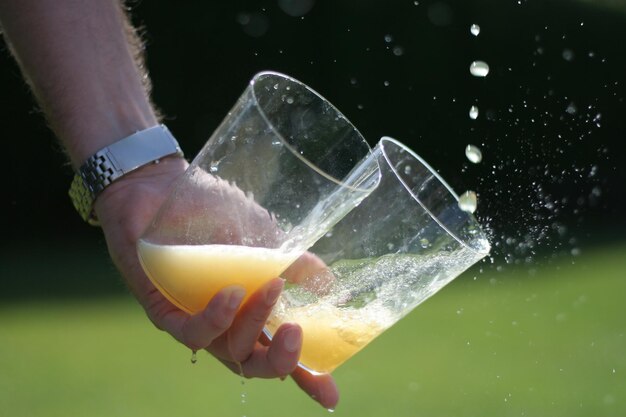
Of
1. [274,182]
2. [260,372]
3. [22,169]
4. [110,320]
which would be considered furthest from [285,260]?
[22,169]

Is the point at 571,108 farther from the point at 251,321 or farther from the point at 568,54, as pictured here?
the point at 251,321

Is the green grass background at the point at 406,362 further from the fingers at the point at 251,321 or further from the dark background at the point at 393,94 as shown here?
the fingers at the point at 251,321

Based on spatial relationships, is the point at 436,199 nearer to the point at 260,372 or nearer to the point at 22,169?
the point at 260,372

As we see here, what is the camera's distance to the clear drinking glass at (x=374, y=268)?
5.90ft

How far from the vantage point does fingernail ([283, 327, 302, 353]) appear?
1.84 metres

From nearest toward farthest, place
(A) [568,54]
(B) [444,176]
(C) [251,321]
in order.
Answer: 1. (C) [251,321]
2. (B) [444,176]
3. (A) [568,54]

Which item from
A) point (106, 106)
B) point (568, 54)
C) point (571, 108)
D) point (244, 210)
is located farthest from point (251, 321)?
point (568, 54)

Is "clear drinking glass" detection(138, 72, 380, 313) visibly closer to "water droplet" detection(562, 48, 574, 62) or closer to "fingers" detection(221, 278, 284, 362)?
"fingers" detection(221, 278, 284, 362)

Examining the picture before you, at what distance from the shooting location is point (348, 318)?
74.0 inches

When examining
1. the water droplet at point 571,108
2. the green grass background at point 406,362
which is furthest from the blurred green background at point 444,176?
the water droplet at point 571,108

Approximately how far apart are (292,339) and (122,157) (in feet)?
2.17

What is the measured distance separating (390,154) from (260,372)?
0.53 m

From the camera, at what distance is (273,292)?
1734 mm

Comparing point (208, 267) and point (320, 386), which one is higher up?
point (208, 267)
